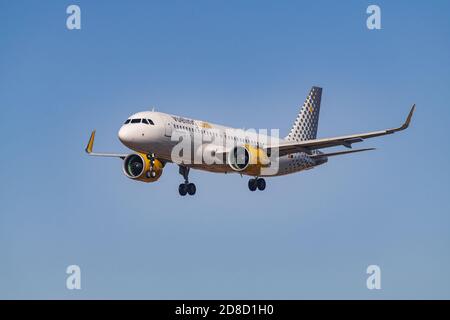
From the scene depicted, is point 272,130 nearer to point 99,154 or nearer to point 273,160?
point 273,160

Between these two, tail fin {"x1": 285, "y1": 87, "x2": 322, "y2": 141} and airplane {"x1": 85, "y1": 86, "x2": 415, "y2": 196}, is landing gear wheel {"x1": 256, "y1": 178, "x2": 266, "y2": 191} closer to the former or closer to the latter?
airplane {"x1": 85, "y1": 86, "x2": 415, "y2": 196}

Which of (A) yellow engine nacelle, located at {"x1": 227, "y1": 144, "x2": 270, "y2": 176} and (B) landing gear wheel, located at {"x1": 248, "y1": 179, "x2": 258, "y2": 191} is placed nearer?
(A) yellow engine nacelle, located at {"x1": 227, "y1": 144, "x2": 270, "y2": 176}

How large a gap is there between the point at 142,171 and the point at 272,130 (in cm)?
1355

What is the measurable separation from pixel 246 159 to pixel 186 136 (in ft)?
16.9

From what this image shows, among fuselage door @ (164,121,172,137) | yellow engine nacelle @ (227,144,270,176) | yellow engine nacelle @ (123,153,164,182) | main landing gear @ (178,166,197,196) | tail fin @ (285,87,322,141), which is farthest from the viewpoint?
tail fin @ (285,87,322,141)

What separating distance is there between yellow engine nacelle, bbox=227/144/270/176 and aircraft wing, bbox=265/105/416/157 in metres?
2.44

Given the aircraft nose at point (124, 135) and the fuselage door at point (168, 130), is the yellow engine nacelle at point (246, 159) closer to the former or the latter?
the fuselage door at point (168, 130)

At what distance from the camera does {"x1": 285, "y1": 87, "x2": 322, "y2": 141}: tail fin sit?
288ft

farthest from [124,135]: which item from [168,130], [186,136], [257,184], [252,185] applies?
[257,184]

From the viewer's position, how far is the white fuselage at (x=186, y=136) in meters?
69.2

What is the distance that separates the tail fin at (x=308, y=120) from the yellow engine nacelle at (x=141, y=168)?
1676 centimetres

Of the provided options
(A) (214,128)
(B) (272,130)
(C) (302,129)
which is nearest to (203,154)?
(A) (214,128)

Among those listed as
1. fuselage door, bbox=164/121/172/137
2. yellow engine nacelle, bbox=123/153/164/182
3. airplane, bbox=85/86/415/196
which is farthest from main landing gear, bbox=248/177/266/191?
fuselage door, bbox=164/121/172/137

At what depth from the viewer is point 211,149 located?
241 ft
